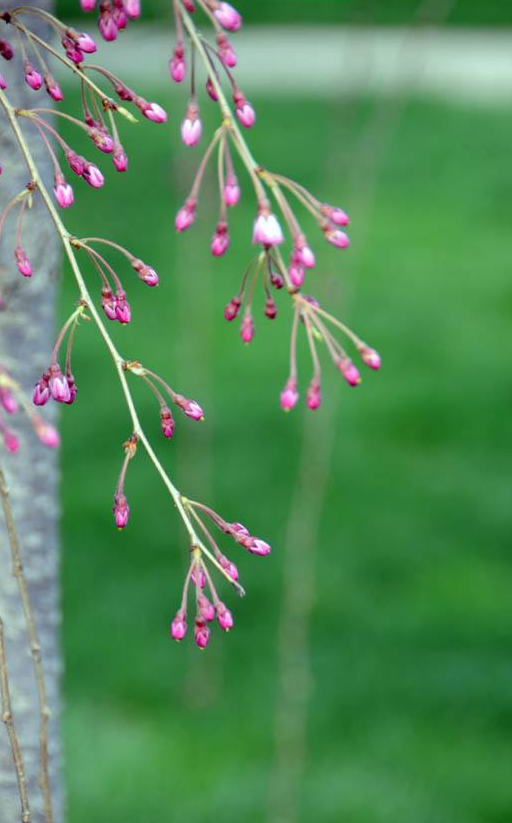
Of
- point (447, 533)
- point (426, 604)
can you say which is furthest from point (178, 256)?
point (426, 604)

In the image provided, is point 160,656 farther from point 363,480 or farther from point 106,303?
point 106,303

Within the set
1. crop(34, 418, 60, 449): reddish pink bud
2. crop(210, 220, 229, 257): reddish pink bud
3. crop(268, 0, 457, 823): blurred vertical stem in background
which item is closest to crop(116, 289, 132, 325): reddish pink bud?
crop(210, 220, 229, 257): reddish pink bud

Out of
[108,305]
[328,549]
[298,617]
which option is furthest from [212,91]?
[328,549]

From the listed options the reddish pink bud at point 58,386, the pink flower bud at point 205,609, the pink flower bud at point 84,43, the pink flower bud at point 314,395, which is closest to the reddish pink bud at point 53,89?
the pink flower bud at point 84,43

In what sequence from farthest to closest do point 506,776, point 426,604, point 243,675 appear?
point 426,604 → point 243,675 → point 506,776

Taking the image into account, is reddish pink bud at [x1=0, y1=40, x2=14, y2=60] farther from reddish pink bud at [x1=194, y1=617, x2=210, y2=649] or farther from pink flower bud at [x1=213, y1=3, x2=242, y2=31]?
Answer: reddish pink bud at [x1=194, y1=617, x2=210, y2=649]

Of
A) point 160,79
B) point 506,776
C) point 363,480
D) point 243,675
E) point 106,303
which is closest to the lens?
point 106,303

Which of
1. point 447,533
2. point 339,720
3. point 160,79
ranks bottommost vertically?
point 339,720
